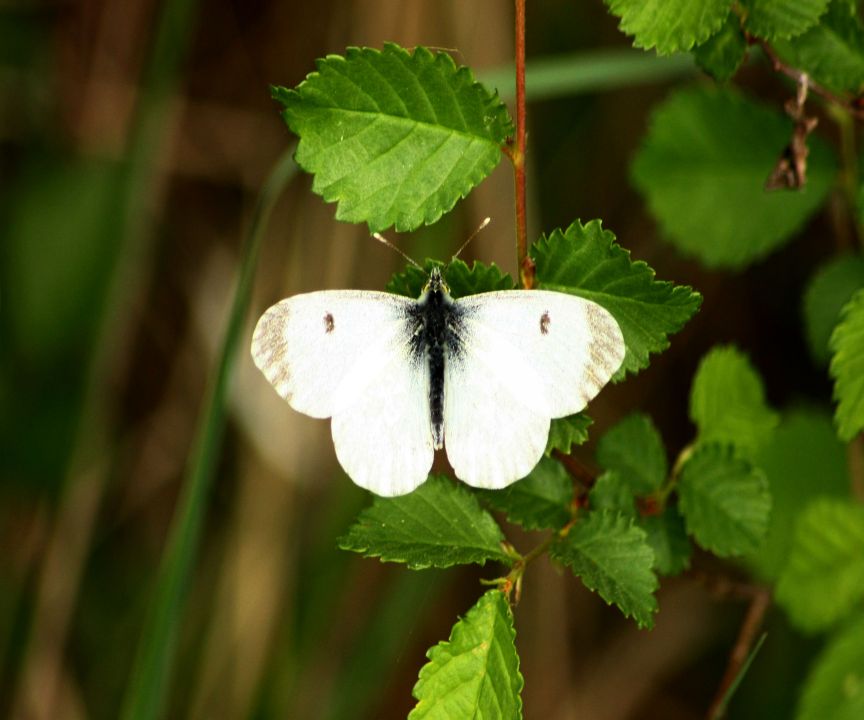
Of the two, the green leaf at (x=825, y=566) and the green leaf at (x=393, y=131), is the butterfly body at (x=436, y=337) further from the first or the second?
the green leaf at (x=825, y=566)

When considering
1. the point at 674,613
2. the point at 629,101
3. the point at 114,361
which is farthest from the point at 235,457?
the point at 629,101

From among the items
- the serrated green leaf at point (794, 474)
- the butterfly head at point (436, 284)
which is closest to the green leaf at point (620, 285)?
the butterfly head at point (436, 284)

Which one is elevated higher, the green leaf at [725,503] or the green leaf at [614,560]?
the green leaf at [725,503]

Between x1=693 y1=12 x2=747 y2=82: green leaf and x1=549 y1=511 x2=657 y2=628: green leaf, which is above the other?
x1=693 y1=12 x2=747 y2=82: green leaf

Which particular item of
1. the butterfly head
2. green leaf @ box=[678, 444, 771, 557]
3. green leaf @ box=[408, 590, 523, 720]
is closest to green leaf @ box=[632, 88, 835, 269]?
green leaf @ box=[678, 444, 771, 557]

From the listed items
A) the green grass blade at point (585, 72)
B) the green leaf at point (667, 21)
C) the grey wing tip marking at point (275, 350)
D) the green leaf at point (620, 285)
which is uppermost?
the green grass blade at point (585, 72)

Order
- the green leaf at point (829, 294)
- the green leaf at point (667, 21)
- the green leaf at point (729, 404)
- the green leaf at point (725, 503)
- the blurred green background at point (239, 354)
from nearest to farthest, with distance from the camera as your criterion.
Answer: the green leaf at point (667, 21)
the green leaf at point (725, 503)
the green leaf at point (729, 404)
the green leaf at point (829, 294)
the blurred green background at point (239, 354)

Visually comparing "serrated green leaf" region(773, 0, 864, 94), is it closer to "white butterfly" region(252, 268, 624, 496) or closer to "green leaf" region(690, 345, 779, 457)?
"green leaf" region(690, 345, 779, 457)

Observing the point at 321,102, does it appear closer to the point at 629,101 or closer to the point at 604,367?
the point at 604,367
